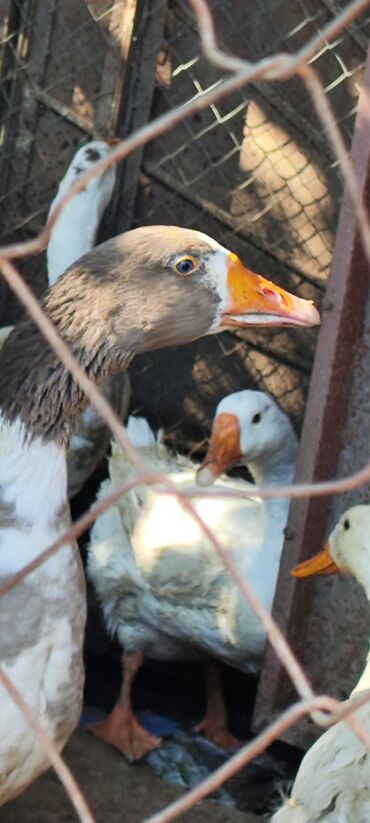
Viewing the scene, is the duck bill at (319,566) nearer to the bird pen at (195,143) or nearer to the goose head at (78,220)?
the goose head at (78,220)

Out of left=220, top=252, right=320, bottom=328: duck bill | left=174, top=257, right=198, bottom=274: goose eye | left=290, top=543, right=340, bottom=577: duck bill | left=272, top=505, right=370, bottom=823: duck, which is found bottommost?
left=290, top=543, right=340, bottom=577: duck bill

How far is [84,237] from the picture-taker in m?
5.12

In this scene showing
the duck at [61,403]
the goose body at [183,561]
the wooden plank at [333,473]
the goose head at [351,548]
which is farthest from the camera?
the goose body at [183,561]

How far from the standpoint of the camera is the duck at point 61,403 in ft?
8.94

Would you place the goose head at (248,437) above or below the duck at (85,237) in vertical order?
below

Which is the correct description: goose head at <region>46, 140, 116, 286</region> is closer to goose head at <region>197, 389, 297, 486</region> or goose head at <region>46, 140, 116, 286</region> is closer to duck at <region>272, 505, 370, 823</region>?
goose head at <region>197, 389, 297, 486</region>

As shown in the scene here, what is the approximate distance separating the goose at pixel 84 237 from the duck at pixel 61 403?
1919 millimetres

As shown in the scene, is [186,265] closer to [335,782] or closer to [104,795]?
[335,782]

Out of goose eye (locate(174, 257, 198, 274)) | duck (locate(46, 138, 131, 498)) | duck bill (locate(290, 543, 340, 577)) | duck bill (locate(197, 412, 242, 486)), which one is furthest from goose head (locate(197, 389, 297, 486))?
goose eye (locate(174, 257, 198, 274))

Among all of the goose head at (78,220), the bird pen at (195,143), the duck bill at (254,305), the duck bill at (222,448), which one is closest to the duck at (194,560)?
the duck bill at (222,448)

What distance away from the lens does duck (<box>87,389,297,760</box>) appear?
4137 mm

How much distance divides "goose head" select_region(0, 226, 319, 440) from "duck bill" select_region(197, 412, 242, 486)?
4.41 ft

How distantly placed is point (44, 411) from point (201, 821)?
1.60m

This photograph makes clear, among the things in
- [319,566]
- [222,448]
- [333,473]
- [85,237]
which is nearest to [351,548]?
[319,566]
